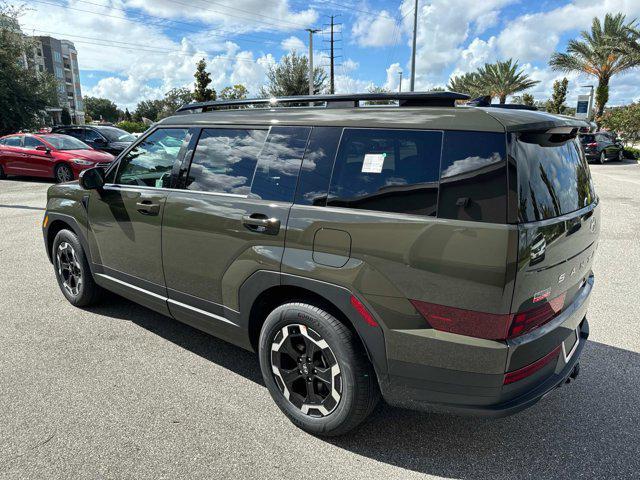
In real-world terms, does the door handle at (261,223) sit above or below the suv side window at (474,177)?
below

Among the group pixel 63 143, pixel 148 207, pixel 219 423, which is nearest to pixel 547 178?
pixel 219 423

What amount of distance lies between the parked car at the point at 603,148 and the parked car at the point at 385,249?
23.0 m

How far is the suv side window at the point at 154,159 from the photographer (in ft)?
11.1

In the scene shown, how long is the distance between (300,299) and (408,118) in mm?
1138

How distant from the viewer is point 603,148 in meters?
22.8

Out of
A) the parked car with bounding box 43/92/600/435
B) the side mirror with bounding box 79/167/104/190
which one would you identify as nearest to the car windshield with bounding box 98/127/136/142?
the side mirror with bounding box 79/167/104/190

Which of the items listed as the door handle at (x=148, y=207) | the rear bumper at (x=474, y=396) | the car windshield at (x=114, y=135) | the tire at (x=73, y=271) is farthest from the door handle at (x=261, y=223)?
the car windshield at (x=114, y=135)

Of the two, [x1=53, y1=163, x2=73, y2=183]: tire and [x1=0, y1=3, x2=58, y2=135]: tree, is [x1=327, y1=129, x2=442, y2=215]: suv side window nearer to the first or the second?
[x1=53, y1=163, x2=73, y2=183]: tire

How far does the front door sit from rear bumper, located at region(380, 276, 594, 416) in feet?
6.41

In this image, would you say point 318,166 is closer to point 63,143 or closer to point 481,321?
point 481,321

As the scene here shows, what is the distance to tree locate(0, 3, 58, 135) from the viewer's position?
2433 centimetres

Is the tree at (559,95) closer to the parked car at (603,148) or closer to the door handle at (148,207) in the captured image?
the parked car at (603,148)

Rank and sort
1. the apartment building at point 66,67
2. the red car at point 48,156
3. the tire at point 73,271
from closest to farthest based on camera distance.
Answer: the tire at point 73,271 < the red car at point 48,156 < the apartment building at point 66,67

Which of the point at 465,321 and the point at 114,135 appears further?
the point at 114,135
